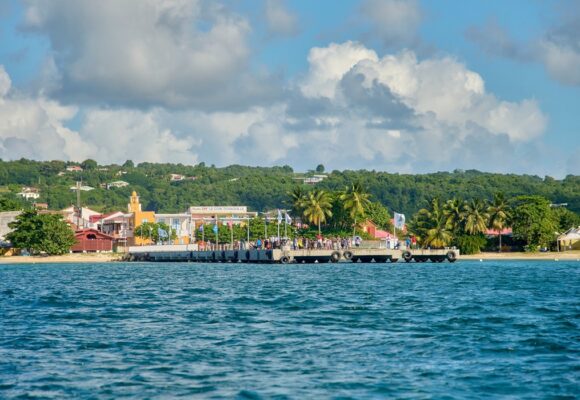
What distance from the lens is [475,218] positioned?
13688cm

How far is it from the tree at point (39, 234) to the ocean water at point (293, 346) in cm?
8555

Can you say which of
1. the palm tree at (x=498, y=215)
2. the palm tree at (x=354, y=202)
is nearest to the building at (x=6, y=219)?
the palm tree at (x=354, y=202)

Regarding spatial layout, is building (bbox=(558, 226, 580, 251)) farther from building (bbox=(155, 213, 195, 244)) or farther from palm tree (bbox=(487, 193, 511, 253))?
building (bbox=(155, 213, 195, 244))

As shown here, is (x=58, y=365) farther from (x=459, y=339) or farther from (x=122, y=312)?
(x=122, y=312)

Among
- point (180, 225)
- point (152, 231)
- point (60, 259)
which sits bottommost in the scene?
point (60, 259)

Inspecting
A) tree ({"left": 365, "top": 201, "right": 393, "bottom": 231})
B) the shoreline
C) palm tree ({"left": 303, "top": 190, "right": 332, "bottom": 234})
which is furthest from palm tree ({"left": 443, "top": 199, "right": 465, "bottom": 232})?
tree ({"left": 365, "top": 201, "right": 393, "bottom": 231})

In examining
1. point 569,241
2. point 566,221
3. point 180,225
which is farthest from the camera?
point 180,225

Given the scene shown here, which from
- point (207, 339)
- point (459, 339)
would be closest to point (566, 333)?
point (459, 339)

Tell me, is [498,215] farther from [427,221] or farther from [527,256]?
[427,221]

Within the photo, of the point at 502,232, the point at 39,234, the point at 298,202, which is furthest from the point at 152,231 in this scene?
the point at 502,232

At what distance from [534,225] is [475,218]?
8.42 m

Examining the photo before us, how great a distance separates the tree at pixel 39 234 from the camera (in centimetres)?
13338

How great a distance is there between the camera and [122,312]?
40.4 metres

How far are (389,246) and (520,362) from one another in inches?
3670
